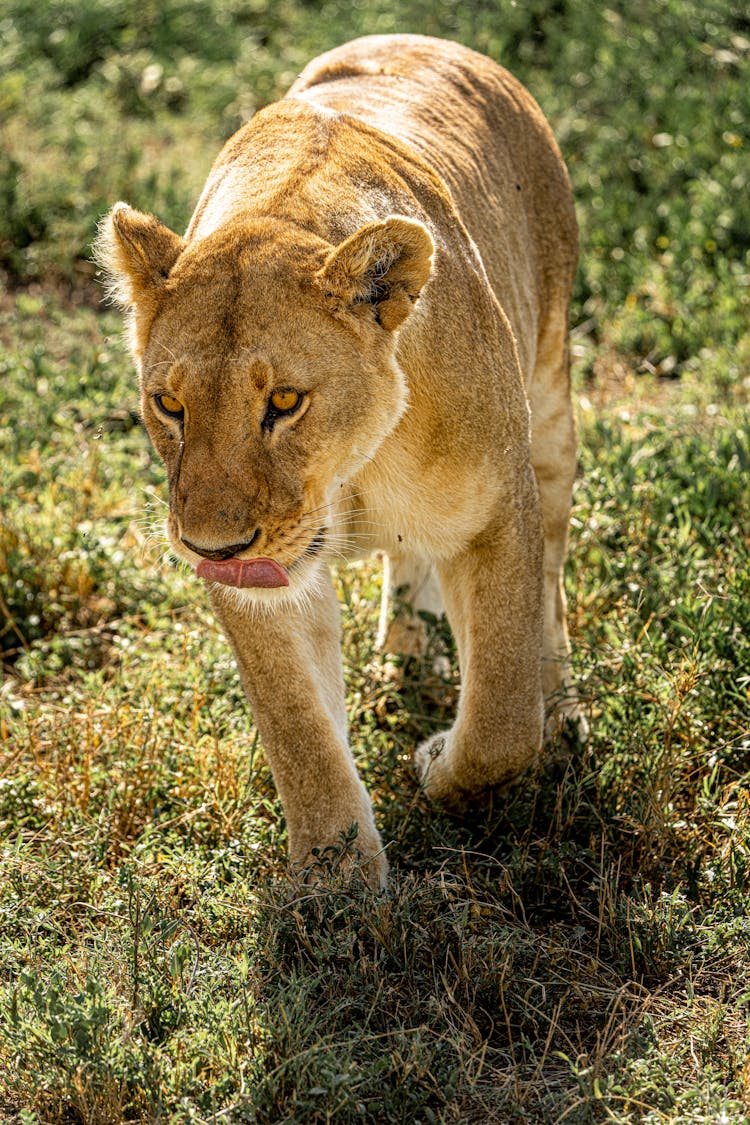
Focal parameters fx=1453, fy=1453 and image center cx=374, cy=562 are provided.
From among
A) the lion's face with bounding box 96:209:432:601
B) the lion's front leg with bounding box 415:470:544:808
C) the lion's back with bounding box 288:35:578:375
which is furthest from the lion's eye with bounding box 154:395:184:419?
the lion's back with bounding box 288:35:578:375

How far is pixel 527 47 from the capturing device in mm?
9422

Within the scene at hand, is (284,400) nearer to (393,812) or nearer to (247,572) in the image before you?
(247,572)

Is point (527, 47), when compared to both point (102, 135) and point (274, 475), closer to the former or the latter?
point (102, 135)

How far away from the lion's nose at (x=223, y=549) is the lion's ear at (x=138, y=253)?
61 cm

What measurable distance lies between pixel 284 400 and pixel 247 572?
38 centimetres

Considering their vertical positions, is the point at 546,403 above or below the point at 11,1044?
above

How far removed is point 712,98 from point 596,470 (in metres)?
3.91

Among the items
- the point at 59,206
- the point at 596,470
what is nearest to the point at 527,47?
the point at 59,206

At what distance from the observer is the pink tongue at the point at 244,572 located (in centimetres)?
309

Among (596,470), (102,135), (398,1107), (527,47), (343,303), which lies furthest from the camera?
(527,47)

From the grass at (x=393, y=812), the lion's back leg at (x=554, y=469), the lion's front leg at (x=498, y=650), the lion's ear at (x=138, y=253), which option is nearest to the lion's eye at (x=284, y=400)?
the lion's ear at (x=138, y=253)

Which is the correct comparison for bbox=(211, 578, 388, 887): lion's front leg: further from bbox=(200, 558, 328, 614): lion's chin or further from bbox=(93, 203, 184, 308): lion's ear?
bbox=(93, 203, 184, 308): lion's ear

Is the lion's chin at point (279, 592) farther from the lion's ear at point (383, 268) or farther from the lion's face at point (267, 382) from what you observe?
the lion's ear at point (383, 268)

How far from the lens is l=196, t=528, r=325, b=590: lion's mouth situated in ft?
10.1
